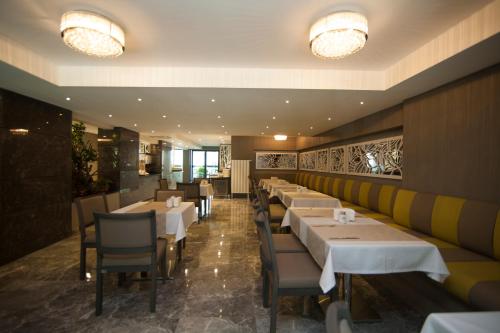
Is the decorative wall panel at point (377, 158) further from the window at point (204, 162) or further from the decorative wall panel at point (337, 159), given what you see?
the window at point (204, 162)

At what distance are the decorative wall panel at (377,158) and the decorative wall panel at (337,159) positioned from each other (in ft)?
1.04

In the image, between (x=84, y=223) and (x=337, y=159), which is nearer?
(x=84, y=223)

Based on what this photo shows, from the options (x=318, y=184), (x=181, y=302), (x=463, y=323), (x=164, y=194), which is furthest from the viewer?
(x=318, y=184)

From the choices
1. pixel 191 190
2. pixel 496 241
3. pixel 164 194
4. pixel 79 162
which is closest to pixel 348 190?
pixel 496 241

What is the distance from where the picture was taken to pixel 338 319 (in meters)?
0.72

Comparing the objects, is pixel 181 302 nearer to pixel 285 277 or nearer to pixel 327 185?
pixel 285 277

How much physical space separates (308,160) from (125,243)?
7799mm

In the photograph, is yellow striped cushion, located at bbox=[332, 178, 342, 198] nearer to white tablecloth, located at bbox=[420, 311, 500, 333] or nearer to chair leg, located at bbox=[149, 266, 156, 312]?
chair leg, located at bbox=[149, 266, 156, 312]

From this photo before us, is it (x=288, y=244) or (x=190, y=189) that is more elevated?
(x=190, y=189)

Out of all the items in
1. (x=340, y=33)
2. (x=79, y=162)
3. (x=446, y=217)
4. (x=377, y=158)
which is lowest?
(x=446, y=217)

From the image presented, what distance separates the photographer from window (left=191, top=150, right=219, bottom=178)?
17.2m

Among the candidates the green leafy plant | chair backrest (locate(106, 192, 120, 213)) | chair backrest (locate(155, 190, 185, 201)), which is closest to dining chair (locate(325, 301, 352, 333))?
chair backrest (locate(106, 192, 120, 213))

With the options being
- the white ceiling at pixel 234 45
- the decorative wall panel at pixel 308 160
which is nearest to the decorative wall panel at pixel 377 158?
the white ceiling at pixel 234 45

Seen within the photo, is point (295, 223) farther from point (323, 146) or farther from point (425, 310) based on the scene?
point (323, 146)
